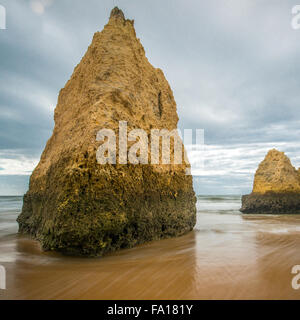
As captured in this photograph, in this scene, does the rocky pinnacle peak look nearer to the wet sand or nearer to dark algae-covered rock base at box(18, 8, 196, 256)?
dark algae-covered rock base at box(18, 8, 196, 256)

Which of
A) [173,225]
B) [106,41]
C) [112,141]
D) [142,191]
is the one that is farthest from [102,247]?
[106,41]

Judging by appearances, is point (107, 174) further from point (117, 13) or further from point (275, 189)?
point (275, 189)

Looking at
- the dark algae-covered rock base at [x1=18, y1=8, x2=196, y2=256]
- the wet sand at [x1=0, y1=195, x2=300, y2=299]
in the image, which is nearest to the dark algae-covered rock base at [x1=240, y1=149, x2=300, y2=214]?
the dark algae-covered rock base at [x1=18, y1=8, x2=196, y2=256]

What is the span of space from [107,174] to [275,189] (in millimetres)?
14993

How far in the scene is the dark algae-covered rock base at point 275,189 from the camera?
1477cm

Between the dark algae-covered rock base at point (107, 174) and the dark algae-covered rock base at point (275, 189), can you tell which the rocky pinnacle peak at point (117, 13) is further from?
the dark algae-covered rock base at point (275, 189)

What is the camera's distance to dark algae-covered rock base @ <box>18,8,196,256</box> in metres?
3.73

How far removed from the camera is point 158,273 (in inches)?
126

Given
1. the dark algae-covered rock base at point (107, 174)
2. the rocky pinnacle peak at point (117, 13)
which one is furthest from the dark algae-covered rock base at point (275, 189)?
the rocky pinnacle peak at point (117, 13)

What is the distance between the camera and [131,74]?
6.02 m

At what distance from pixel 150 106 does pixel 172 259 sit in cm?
432

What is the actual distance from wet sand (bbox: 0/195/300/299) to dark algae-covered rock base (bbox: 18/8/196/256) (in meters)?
0.42
